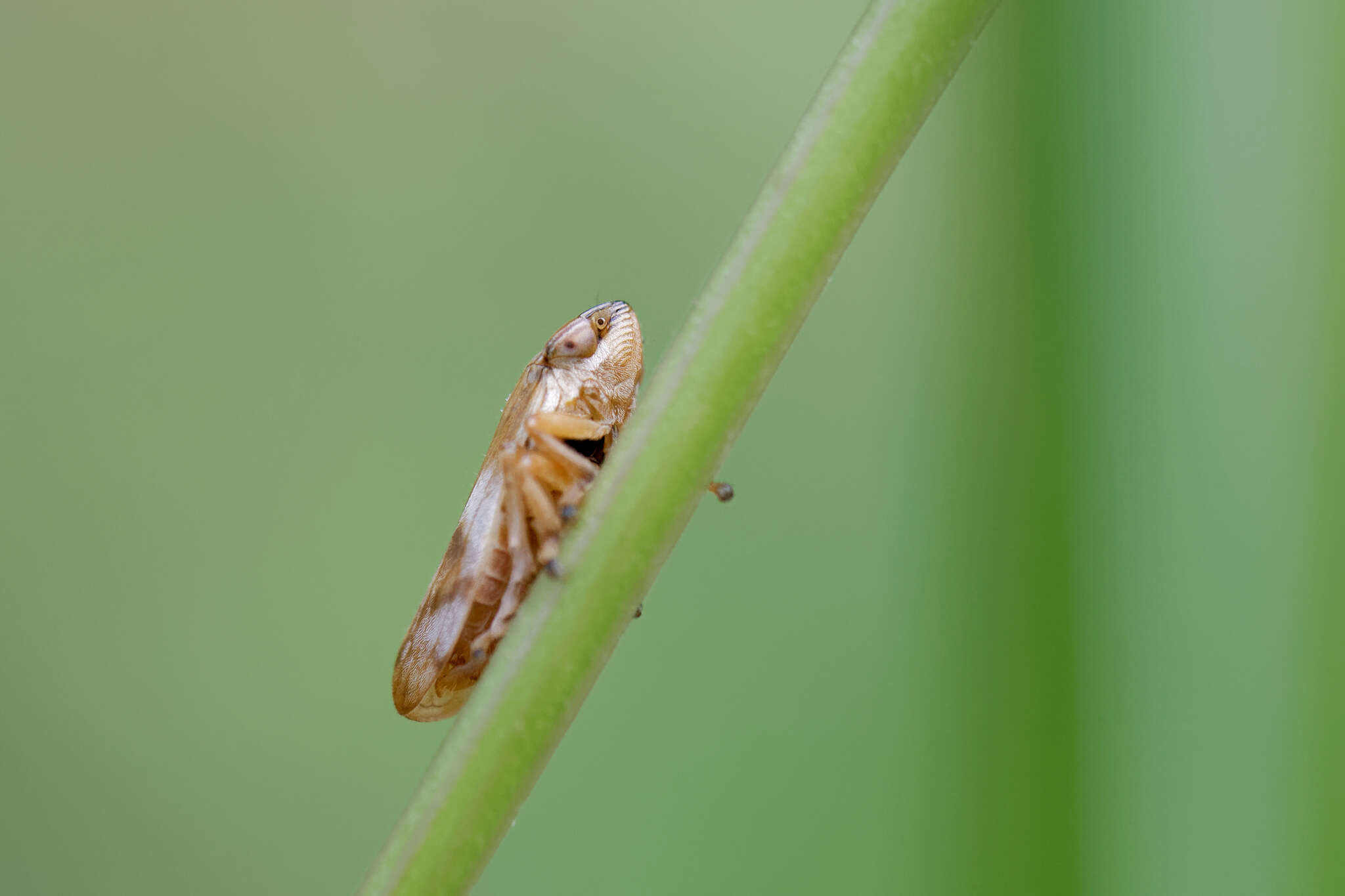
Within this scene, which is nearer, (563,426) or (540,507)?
(540,507)

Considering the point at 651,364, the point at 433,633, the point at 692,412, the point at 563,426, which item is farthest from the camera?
the point at 651,364

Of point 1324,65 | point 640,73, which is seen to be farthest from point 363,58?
point 1324,65

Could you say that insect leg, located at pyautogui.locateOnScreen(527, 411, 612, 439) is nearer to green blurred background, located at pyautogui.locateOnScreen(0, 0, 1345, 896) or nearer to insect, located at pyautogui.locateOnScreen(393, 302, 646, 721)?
insect, located at pyautogui.locateOnScreen(393, 302, 646, 721)

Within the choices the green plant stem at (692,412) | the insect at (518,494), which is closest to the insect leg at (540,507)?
the insect at (518,494)

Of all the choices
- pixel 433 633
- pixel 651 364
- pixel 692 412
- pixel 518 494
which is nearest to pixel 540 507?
pixel 518 494

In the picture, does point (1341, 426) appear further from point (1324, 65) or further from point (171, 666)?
point (171, 666)

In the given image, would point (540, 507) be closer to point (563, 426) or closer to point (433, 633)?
point (563, 426)
